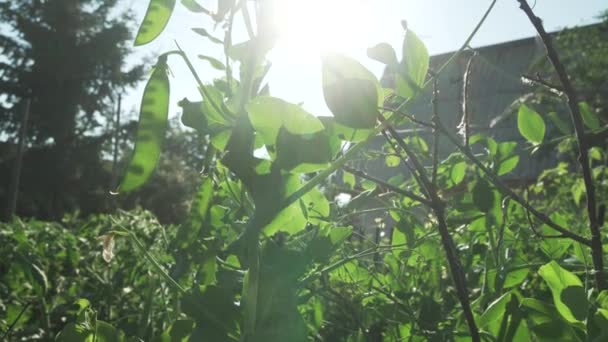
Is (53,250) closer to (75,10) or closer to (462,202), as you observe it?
(462,202)

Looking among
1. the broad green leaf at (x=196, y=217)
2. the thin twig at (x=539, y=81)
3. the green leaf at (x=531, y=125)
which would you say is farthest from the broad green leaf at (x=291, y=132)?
the green leaf at (x=531, y=125)

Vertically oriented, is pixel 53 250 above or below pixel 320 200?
below

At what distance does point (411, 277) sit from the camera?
0.70m

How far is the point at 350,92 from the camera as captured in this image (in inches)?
10.9

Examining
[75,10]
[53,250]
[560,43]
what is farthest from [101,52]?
[53,250]

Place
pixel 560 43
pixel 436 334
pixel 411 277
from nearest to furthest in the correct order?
pixel 436 334, pixel 411 277, pixel 560 43

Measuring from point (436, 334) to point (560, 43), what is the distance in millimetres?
6730

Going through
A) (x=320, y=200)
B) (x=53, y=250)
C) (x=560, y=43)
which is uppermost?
(x=560, y=43)

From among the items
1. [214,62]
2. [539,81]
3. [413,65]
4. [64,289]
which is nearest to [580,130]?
[539,81]

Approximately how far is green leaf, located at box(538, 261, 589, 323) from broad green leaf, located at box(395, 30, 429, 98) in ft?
0.43

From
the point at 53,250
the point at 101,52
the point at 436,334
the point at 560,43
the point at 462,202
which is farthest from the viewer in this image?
the point at 101,52

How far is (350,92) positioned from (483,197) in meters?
0.25

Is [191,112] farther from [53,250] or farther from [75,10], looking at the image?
[75,10]

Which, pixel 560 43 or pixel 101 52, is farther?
pixel 101 52
